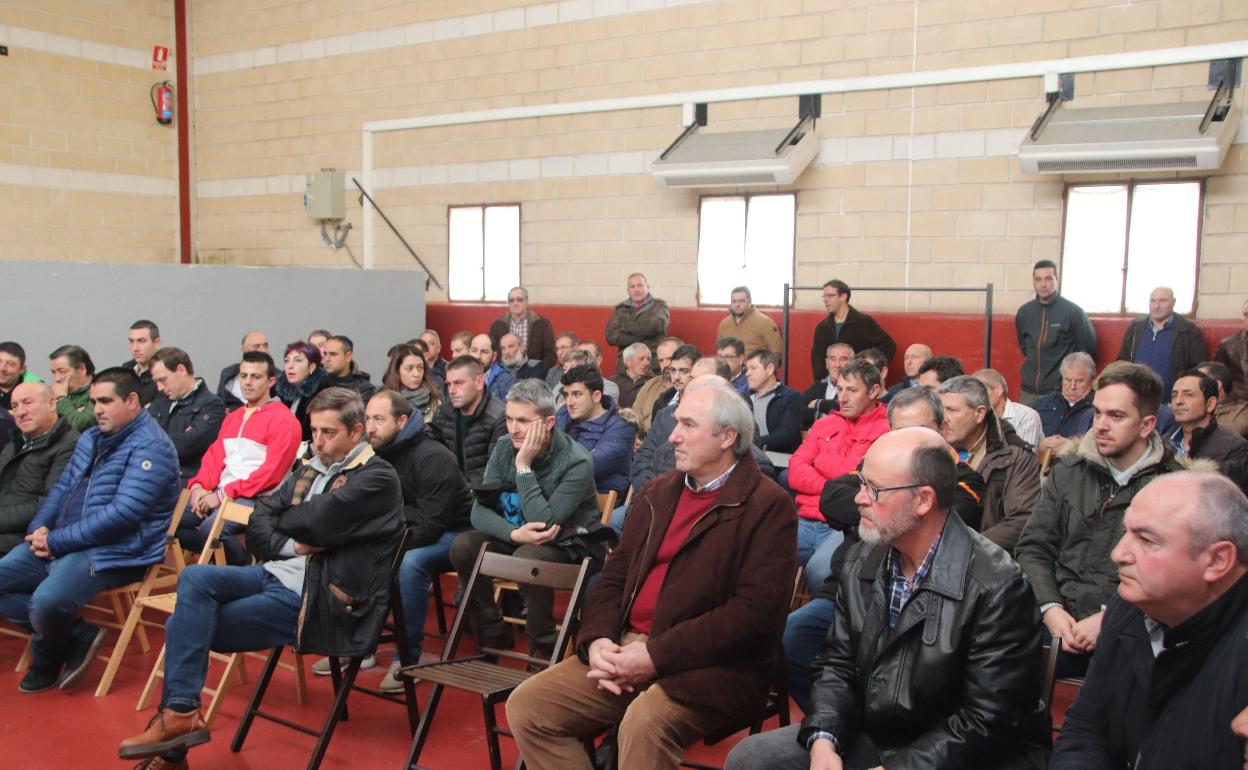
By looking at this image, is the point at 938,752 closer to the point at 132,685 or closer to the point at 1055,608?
the point at 1055,608

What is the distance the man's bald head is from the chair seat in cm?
249

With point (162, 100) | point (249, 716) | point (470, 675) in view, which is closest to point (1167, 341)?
point (470, 675)

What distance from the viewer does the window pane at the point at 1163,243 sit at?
25.2 feet

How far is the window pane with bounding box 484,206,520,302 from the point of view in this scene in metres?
10.9

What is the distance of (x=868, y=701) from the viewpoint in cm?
245

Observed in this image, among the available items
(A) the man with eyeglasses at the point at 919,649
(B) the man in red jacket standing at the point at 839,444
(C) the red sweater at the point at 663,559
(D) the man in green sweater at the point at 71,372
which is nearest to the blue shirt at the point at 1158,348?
(B) the man in red jacket standing at the point at 839,444

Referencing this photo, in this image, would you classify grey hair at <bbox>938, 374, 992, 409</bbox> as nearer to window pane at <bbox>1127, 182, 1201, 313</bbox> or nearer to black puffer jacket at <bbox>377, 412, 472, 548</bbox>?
black puffer jacket at <bbox>377, 412, 472, 548</bbox>

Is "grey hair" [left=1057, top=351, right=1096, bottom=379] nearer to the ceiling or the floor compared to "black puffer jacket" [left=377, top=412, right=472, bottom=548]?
nearer to the ceiling

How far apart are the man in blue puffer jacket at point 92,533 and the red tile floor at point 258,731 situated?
17 centimetres

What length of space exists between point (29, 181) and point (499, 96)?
5509mm

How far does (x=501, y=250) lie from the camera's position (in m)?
11.0

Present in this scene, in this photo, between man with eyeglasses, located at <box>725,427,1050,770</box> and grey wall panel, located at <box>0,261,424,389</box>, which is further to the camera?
grey wall panel, located at <box>0,261,424,389</box>

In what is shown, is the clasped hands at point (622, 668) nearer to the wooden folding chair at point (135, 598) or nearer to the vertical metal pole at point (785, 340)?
the wooden folding chair at point (135, 598)

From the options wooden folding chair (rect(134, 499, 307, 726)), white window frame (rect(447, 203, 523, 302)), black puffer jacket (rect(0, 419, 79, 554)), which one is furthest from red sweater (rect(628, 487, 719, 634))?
white window frame (rect(447, 203, 523, 302))
